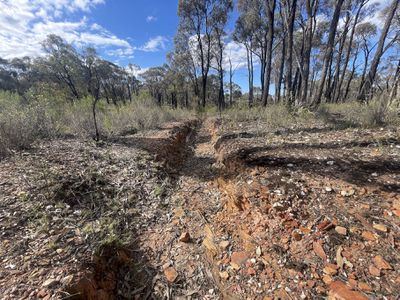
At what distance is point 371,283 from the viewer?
137 cm

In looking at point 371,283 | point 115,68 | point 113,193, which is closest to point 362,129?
point 371,283

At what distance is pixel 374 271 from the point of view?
1.42 m

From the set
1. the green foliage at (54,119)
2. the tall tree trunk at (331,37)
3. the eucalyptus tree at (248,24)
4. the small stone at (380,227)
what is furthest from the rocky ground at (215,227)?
the eucalyptus tree at (248,24)

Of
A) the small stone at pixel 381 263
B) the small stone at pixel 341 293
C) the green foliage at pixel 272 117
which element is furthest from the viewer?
the green foliage at pixel 272 117

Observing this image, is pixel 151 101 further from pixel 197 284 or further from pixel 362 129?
pixel 197 284

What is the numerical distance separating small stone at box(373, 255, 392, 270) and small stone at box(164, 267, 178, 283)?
65.7 inches

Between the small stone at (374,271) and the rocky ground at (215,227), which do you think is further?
the rocky ground at (215,227)

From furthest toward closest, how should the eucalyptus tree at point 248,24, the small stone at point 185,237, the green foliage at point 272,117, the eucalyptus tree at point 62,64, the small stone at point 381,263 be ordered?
the eucalyptus tree at point 62,64 → the eucalyptus tree at point 248,24 → the green foliage at point 272,117 → the small stone at point 185,237 → the small stone at point 381,263

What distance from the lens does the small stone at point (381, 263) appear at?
1.42 meters

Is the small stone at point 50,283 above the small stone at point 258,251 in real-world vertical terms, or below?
above

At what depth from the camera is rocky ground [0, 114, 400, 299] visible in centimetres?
154

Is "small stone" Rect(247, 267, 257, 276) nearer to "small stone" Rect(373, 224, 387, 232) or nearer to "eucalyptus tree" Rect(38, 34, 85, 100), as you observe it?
"small stone" Rect(373, 224, 387, 232)

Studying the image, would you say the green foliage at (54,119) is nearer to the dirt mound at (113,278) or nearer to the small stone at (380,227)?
the dirt mound at (113,278)

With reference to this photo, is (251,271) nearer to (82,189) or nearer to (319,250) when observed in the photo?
(319,250)
